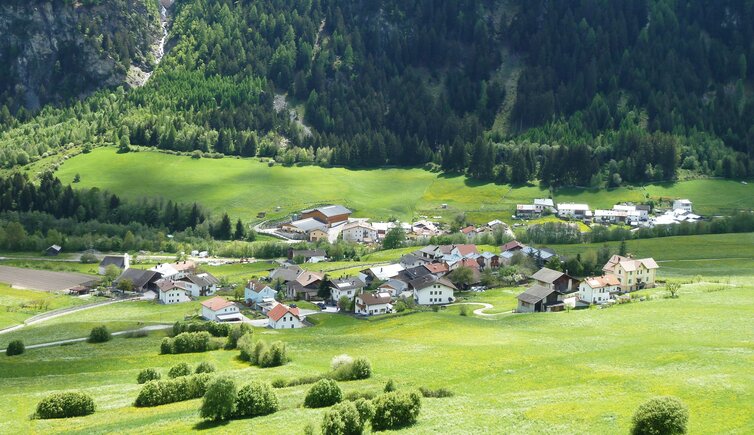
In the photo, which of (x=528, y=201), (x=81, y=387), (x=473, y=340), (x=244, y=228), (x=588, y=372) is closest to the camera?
(x=588, y=372)

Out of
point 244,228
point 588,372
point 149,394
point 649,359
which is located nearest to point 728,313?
point 649,359

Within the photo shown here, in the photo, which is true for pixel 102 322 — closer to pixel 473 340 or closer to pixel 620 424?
pixel 473 340

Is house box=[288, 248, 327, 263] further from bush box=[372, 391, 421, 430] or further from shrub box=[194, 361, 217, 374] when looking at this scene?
bush box=[372, 391, 421, 430]

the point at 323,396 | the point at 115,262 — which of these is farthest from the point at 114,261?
the point at 323,396

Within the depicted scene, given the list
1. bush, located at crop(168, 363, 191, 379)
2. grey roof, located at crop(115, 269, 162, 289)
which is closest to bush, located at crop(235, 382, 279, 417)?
bush, located at crop(168, 363, 191, 379)

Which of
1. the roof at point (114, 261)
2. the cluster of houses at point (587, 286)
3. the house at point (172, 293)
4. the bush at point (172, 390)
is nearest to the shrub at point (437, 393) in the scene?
the bush at point (172, 390)

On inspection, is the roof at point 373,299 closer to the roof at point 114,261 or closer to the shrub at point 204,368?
the shrub at point 204,368
